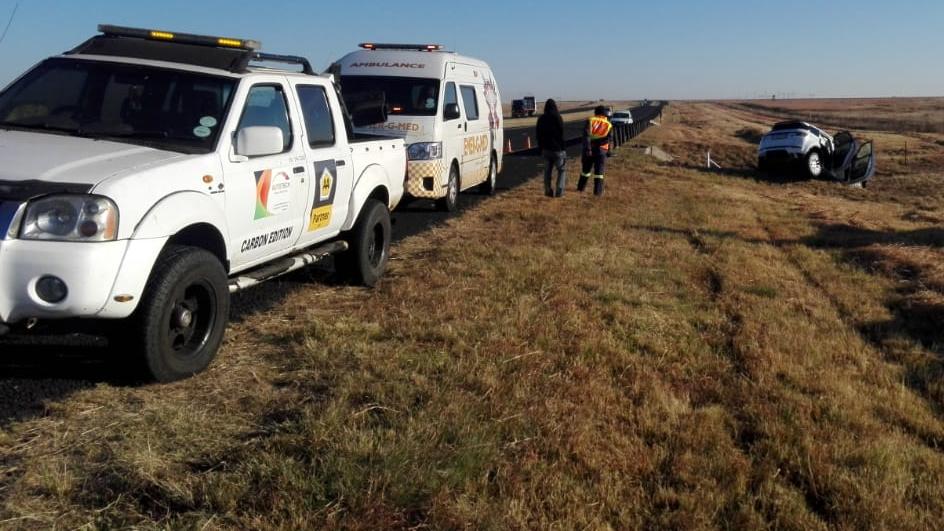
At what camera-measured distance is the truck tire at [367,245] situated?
7.12m

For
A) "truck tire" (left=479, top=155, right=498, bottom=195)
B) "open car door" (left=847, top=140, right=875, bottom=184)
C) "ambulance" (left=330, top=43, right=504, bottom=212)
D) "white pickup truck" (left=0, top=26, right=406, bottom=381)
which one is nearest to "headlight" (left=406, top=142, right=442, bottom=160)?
"ambulance" (left=330, top=43, right=504, bottom=212)

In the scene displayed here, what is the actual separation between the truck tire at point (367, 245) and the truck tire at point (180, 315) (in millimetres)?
2351

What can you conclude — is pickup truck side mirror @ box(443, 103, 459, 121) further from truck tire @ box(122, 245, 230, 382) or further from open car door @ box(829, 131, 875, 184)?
open car door @ box(829, 131, 875, 184)

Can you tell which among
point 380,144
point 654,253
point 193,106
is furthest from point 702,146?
point 193,106

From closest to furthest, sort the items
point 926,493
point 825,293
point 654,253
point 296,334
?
1. point 926,493
2. point 296,334
3. point 825,293
4. point 654,253

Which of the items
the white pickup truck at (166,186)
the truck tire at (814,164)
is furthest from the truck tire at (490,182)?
the truck tire at (814,164)

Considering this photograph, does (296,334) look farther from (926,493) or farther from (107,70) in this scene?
(926,493)

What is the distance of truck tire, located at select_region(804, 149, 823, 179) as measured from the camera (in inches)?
956

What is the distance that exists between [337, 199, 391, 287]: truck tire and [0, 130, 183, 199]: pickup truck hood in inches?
99.0

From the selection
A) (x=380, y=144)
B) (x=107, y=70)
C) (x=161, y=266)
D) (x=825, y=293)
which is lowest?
(x=825, y=293)

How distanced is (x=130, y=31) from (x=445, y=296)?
10.4ft

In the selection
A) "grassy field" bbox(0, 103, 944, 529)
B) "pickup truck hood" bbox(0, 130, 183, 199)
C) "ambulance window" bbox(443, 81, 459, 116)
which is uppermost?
"ambulance window" bbox(443, 81, 459, 116)

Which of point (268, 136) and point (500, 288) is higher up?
point (268, 136)

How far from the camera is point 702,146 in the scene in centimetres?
3812
